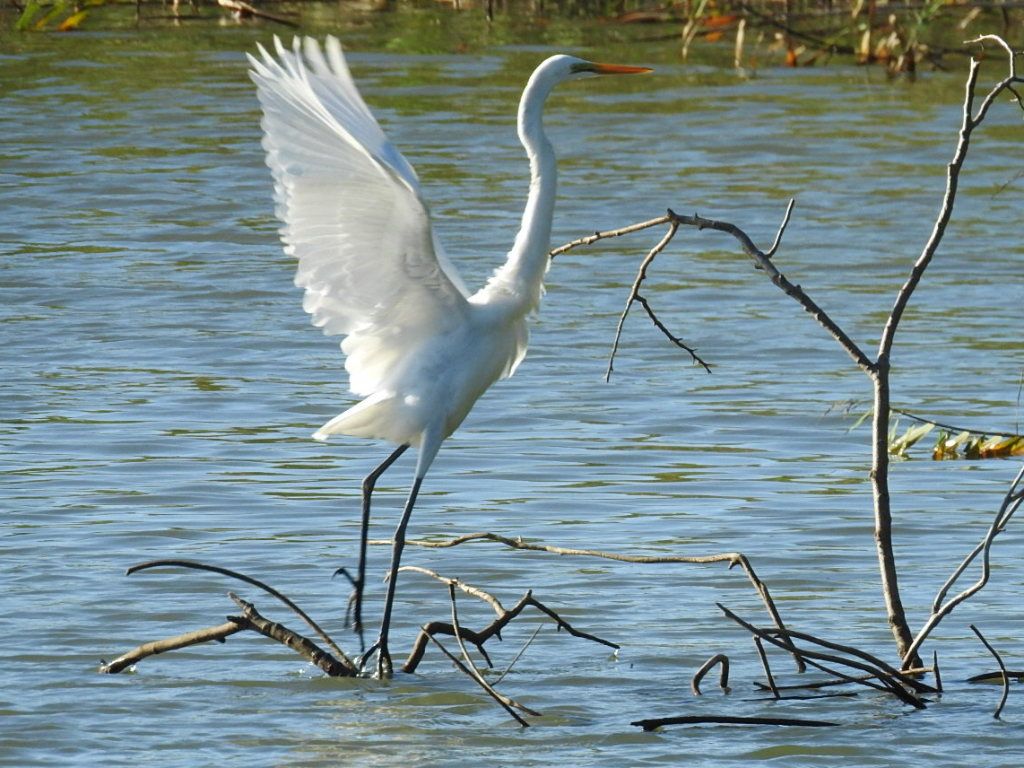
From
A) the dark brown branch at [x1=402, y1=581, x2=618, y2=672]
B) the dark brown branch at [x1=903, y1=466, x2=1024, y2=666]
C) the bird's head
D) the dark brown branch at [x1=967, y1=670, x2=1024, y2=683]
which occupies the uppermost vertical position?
the bird's head

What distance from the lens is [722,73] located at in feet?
60.3

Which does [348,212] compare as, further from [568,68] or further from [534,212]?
[568,68]

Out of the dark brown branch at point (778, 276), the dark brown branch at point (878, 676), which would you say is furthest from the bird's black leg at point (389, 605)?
the dark brown branch at point (778, 276)

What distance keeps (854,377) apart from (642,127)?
7636 mm

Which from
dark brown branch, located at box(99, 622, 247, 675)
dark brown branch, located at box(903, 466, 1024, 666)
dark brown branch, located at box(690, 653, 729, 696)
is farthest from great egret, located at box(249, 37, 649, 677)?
dark brown branch, located at box(903, 466, 1024, 666)

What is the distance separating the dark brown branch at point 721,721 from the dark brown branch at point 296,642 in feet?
2.64

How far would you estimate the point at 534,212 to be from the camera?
530 centimetres

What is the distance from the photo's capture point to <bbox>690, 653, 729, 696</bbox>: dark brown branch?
4.83m

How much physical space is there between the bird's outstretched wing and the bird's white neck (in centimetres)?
16

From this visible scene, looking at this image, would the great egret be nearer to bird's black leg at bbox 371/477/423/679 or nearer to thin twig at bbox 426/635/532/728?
bird's black leg at bbox 371/477/423/679

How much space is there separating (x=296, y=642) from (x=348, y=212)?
42.0 inches

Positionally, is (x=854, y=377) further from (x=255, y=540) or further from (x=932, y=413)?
(x=255, y=540)

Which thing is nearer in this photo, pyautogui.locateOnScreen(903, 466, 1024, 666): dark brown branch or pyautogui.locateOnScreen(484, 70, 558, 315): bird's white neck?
pyautogui.locateOnScreen(903, 466, 1024, 666): dark brown branch

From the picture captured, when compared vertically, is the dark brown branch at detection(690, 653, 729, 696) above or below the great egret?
below
